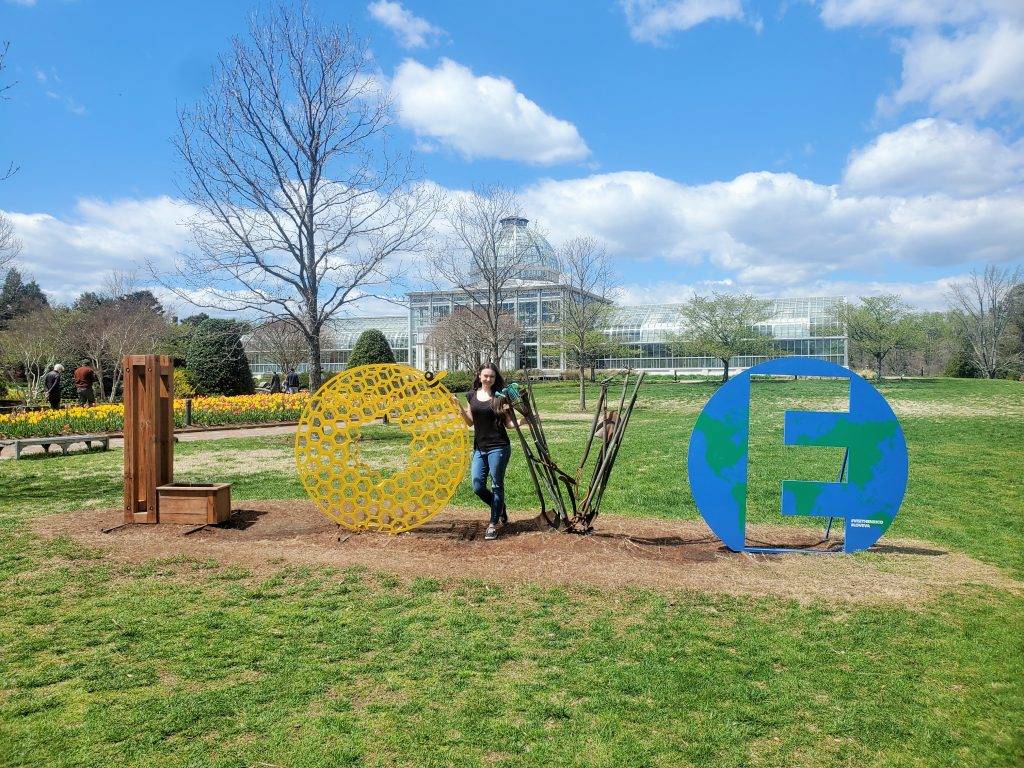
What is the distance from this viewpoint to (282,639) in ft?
13.7

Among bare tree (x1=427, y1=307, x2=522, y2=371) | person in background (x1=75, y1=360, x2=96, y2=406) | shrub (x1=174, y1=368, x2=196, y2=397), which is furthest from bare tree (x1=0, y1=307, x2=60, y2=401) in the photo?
bare tree (x1=427, y1=307, x2=522, y2=371)

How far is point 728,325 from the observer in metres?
42.8

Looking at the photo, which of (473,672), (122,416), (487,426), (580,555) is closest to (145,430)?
(487,426)

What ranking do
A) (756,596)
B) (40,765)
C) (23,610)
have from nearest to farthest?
1. (40,765)
2. (23,610)
3. (756,596)

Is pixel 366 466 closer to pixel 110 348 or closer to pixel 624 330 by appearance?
pixel 110 348

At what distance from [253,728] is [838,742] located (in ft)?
8.72

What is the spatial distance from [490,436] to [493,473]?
1.16 ft

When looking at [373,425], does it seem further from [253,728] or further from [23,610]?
[253,728]

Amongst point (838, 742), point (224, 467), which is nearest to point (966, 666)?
point (838, 742)

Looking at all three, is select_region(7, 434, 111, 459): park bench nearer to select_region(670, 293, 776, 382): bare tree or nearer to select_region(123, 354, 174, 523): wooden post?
select_region(123, 354, 174, 523): wooden post

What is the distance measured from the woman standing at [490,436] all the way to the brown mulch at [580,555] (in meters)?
0.42

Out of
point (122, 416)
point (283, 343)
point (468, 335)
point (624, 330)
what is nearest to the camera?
point (122, 416)

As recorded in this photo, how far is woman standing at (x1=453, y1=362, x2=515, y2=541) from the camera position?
6.41 m

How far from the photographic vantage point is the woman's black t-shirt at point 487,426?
21.0 ft
